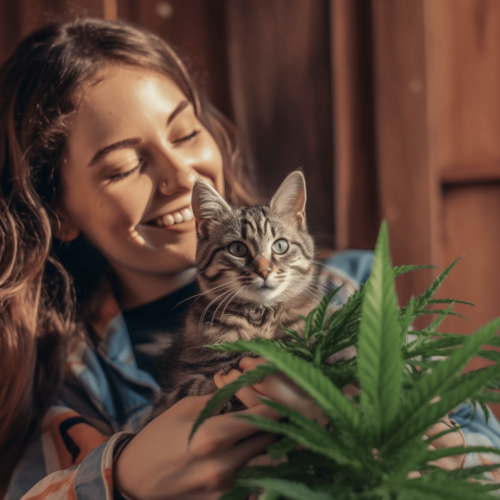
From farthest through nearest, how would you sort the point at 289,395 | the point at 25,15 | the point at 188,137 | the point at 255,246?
the point at 25,15, the point at 188,137, the point at 255,246, the point at 289,395

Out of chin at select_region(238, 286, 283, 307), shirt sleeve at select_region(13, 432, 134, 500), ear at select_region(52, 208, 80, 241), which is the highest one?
ear at select_region(52, 208, 80, 241)

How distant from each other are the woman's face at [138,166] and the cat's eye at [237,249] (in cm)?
11

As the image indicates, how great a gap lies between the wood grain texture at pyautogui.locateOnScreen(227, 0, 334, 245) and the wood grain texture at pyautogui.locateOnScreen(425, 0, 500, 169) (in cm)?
23

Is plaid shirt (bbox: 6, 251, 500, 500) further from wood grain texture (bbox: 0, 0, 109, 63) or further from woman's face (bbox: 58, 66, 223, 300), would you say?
wood grain texture (bbox: 0, 0, 109, 63)

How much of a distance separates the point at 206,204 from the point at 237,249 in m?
0.08

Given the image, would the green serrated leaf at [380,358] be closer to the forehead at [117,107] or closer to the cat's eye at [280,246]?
the cat's eye at [280,246]

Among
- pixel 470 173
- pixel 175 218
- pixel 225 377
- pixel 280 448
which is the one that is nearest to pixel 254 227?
pixel 175 218

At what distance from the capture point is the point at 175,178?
0.71m

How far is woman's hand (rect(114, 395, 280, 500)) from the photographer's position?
479 mm

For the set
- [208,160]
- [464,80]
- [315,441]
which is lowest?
[315,441]

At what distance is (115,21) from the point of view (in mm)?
848

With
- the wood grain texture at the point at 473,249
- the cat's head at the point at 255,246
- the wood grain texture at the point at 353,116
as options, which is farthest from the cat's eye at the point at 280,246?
the wood grain texture at the point at 473,249

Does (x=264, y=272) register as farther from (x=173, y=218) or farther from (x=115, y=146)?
(x=115, y=146)

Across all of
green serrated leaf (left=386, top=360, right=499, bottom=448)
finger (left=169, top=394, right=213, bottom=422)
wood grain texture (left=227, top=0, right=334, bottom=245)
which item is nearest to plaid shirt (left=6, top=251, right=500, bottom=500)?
finger (left=169, top=394, right=213, bottom=422)
